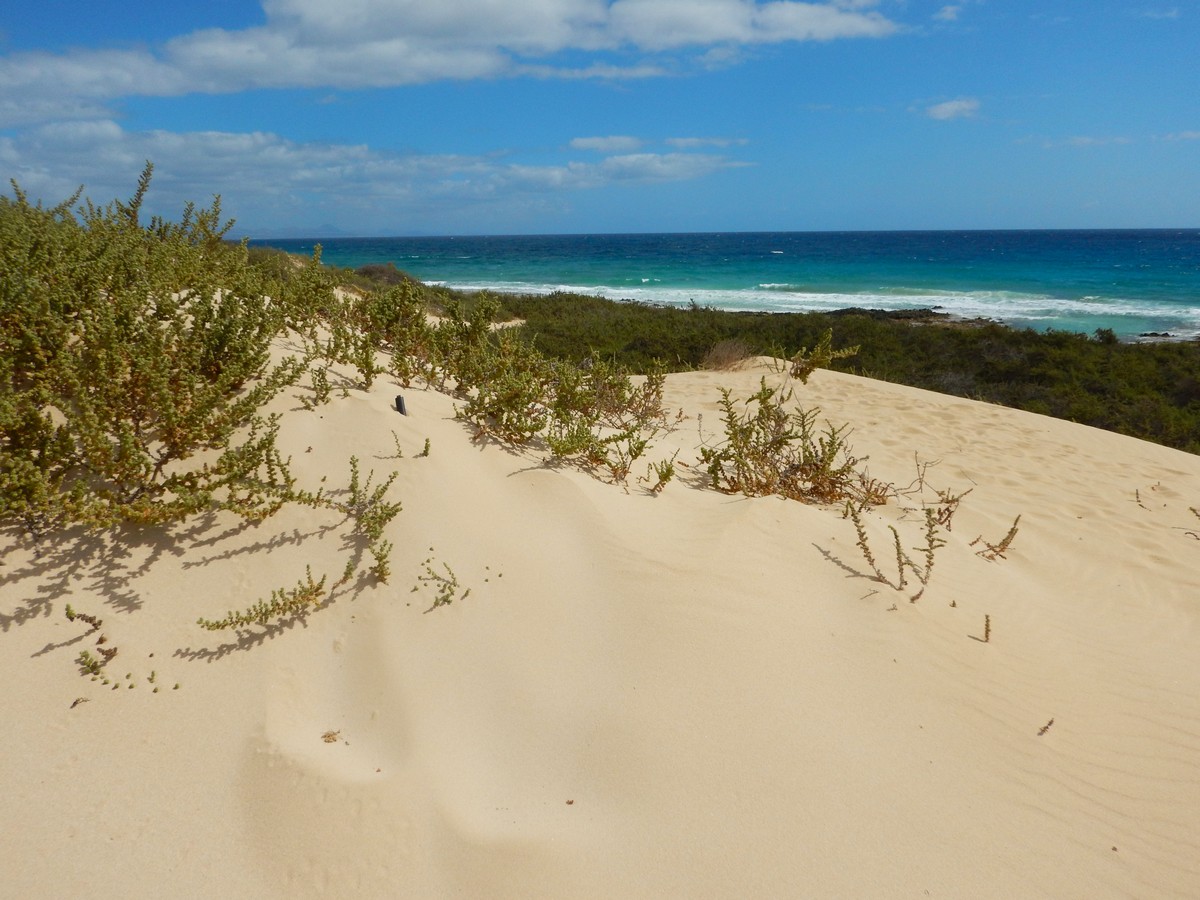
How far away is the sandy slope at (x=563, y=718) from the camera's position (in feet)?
6.91

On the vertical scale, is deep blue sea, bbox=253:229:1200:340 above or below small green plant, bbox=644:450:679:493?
above

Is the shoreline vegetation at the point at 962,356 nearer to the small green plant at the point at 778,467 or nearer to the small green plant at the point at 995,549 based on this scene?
the small green plant at the point at 778,467

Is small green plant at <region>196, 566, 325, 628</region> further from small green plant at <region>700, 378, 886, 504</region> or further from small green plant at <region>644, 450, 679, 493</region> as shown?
small green plant at <region>700, 378, 886, 504</region>

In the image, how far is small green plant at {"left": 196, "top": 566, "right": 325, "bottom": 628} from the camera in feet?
8.51

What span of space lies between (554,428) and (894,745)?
267cm

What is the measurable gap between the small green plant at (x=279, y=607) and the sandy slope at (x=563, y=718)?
0.08 m

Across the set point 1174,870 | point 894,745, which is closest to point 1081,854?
point 1174,870

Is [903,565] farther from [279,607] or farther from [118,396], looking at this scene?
[118,396]

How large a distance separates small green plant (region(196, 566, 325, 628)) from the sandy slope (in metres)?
0.08

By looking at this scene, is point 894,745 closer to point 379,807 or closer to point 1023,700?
point 1023,700

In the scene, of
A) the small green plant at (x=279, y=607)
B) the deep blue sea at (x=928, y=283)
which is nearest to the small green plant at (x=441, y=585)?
the small green plant at (x=279, y=607)

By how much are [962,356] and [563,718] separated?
1222 cm

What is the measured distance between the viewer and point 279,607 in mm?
2689

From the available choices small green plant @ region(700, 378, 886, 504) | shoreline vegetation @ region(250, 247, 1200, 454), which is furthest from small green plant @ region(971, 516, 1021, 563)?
shoreline vegetation @ region(250, 247, 1200, 454)
